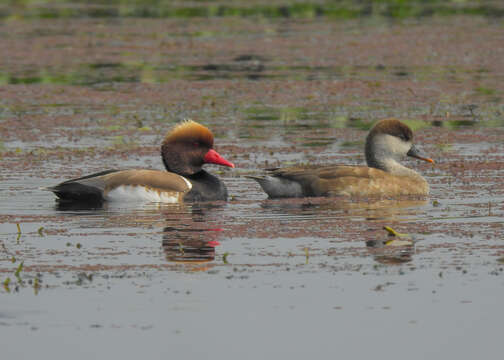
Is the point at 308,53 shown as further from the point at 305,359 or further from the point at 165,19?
the point at 305,359

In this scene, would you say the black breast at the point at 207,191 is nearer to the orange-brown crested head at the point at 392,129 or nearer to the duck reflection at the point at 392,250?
the orange-brown crested head at the point at 392,129

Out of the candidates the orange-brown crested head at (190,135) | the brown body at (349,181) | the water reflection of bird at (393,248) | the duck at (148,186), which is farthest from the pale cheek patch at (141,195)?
the water reflection of bird at (393,248)

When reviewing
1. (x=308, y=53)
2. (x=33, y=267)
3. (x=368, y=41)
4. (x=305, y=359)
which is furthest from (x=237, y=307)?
(x=368, y=41)

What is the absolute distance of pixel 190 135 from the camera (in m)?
12.3

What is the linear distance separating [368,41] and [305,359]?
886 inches

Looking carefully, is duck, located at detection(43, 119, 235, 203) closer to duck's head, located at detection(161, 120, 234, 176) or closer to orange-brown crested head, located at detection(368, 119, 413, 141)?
duck's head, located at detection(161, 120, 234, 176)

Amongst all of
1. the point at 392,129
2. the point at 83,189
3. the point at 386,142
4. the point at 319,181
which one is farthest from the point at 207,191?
the point at 392,129

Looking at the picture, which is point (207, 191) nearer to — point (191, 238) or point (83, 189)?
point (83, 189)

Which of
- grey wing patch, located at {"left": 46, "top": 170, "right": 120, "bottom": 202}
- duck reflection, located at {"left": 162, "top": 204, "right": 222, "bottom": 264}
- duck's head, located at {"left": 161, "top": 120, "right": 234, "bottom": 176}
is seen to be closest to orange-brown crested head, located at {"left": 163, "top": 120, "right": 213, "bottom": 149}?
duck's head, located at {"left": 161, "top": 120, "right": 234, "bottom": 176}

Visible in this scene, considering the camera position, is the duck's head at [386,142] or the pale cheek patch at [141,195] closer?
the pale cheek patch at [141,195]

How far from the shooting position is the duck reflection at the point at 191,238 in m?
8.81

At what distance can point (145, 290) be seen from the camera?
7.78m

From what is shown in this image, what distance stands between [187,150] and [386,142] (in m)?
2.10

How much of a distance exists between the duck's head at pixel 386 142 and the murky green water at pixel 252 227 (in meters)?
0.57
